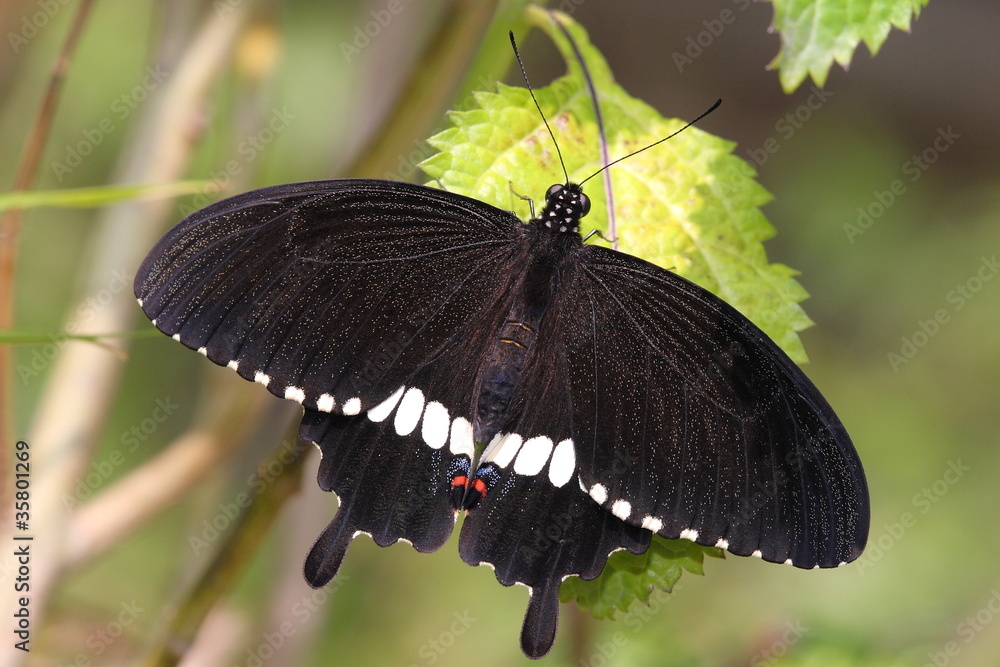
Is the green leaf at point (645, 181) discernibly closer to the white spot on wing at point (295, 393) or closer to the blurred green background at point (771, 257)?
the white spot on wing at point (295, 393)

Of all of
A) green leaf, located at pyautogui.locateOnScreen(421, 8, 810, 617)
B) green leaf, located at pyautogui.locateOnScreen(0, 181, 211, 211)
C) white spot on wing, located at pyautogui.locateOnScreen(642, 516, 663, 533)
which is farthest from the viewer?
green leaf, located at pyautogui.locateOnScreen(421, 8, 810, 617)

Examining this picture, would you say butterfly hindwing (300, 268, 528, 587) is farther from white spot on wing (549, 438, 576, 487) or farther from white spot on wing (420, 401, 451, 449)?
white spot on wing (549, 438, 576, 487)

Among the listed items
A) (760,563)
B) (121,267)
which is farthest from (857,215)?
(121,267)

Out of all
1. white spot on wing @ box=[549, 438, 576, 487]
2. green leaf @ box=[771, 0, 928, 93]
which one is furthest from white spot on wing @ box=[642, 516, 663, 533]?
green leaf @ box=[771, 0, 928, 93]

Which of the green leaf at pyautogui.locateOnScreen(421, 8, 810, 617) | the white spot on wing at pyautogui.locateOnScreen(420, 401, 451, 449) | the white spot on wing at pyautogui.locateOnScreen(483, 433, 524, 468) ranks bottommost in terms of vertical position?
the white spot on wing at pyautogui.locateOnScreen(420, 401, 451, 449)

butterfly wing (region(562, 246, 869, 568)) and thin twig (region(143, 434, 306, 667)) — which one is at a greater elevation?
butterfly wing (region(562, 246, 869, 568))

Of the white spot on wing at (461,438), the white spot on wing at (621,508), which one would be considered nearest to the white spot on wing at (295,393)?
the white spot on wing at (461,438)

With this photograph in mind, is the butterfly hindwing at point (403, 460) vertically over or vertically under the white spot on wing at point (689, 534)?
under
